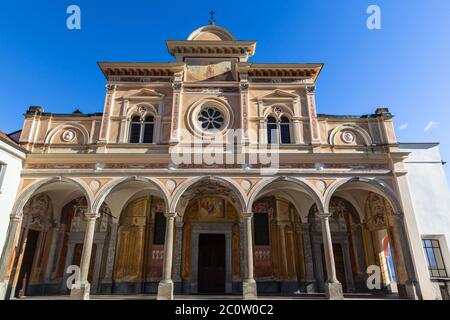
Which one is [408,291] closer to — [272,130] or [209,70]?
[272,130]

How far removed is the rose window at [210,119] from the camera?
42.3 ft

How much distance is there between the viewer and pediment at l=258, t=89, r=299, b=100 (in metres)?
13.2

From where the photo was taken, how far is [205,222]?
1319 centimetres


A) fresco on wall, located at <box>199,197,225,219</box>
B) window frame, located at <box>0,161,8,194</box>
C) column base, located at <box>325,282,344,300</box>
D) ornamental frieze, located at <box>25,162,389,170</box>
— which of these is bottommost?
column base, located at <box>325,282,344,300</box>

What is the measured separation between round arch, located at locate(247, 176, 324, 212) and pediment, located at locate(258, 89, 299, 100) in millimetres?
4284

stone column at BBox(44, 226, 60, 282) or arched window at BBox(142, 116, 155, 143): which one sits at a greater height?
arched window at BBox(142, 116, 155, 143)

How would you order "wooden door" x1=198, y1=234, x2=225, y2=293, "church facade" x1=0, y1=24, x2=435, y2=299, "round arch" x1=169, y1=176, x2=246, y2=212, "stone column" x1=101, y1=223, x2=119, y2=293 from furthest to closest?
1. "wooden door" x1=198, y1=234, x2=225, y2=293
2. "stone column" x1=101, y1=223, x2=119, y2=293
3. "church facade" x1=0, y1=24, x2=435, y2=299
4. "round arch" x1=169, y1=176, x2=246, y2=212

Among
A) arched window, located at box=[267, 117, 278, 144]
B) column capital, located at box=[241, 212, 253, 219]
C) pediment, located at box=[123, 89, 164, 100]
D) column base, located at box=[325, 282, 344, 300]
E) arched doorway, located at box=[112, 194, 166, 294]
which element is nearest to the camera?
column base, located at box=[325, 282, 344, 300]

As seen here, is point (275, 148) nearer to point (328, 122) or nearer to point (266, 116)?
point (266, 116)

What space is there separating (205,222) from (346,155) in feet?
23.3

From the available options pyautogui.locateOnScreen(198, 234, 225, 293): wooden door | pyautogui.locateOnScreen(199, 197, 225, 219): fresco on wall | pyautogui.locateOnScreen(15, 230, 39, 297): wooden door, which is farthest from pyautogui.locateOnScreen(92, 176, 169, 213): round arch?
pyautogui.locateOnScreen(15, 230, 39, 297): wooden door

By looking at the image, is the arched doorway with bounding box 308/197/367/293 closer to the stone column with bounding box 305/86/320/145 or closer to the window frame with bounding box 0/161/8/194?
the stone column with bounding box 305/86/320/145

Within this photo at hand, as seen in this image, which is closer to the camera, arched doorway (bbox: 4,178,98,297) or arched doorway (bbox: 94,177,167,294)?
arched doorway (bbox: 4,178,98,297)

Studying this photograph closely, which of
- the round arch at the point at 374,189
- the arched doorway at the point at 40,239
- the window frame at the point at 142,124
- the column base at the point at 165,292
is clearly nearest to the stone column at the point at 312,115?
the round arch at the point at 374,189
